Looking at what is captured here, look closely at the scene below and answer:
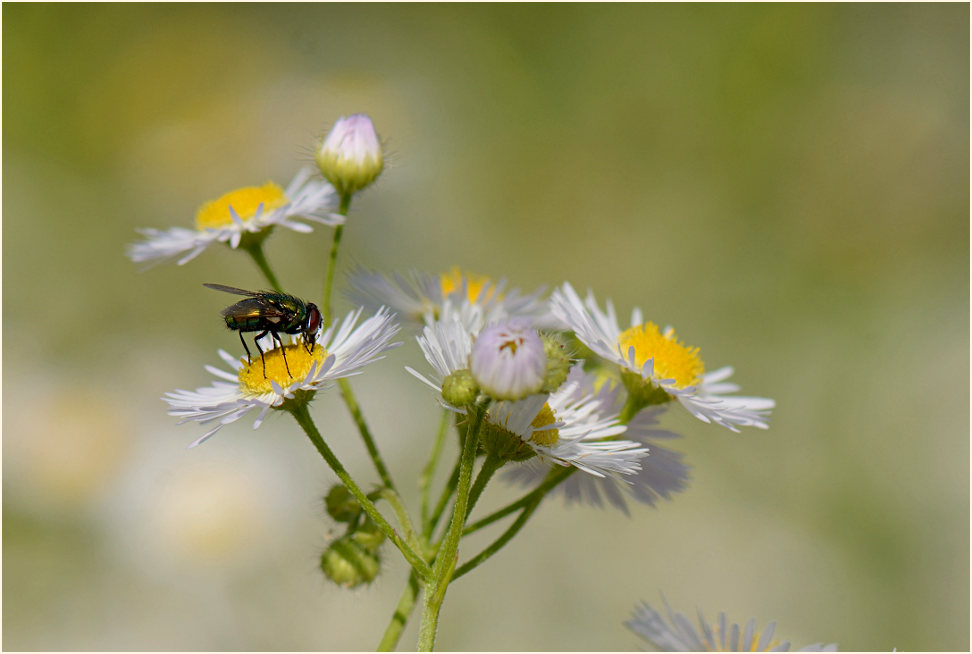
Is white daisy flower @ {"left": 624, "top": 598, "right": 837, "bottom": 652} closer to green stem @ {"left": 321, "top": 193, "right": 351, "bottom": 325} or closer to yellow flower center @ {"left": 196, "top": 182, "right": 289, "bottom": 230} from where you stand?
green stem @ {"left": 321, "top": 193, "right": 351, "bottom": 325}

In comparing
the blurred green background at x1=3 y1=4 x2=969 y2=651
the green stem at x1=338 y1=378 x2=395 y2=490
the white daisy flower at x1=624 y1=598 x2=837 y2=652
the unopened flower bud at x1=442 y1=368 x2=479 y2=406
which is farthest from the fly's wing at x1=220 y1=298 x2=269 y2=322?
the blurred green background at x1=3 y1=4 x2=969 y2=651

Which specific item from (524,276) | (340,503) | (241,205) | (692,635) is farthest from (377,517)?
(524,276)

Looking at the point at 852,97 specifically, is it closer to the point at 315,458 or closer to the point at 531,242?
the point at 531,242

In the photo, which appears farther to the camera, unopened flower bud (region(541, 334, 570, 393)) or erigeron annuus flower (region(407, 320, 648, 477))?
erigeron annuus flower (region(407, 320, 648, 477))

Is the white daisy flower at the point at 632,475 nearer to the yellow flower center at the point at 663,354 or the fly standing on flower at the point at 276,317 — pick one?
the yellow flower center at the point at 663,354

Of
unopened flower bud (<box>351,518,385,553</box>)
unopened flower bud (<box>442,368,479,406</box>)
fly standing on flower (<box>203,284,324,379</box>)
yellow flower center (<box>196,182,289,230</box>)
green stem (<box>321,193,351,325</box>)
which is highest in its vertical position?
yellow flower center (<box>196,182,289,230</box>)

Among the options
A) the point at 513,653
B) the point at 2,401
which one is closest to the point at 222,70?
the point at 2,401

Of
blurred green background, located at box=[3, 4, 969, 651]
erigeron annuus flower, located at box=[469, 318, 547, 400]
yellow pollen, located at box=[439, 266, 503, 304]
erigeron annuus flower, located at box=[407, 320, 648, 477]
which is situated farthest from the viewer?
blurred green background, located at box=[3, 4, 969, 651]
